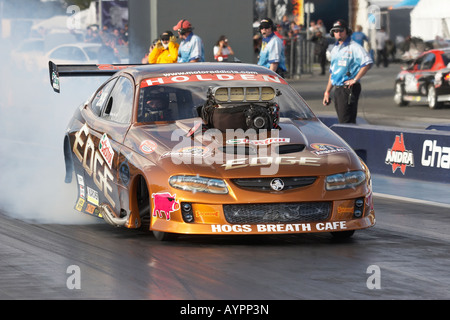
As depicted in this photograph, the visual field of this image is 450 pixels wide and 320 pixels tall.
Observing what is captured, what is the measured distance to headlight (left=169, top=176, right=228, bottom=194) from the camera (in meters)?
8.34

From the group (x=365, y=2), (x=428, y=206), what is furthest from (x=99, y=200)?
(x=365, y=2)

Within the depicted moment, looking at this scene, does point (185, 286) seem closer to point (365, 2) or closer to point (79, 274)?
point (79, 274)

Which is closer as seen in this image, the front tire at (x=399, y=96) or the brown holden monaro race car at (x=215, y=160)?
the brown holden monaro race car at (x=215, y=160)

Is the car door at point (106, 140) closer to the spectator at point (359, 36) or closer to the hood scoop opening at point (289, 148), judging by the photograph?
the hood scoop opening at point (289, 148)

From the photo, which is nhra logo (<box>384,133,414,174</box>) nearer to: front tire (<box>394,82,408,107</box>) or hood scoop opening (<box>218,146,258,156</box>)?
hood scoop opening (<box>218,146,258,156</box>)

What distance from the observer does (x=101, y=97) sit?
1036cm

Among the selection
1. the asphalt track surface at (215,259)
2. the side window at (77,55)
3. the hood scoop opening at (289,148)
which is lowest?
the asphalt track surface at (215,259)

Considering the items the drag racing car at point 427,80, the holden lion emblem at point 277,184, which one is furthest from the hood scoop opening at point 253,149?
the drag racing car at point 427,80

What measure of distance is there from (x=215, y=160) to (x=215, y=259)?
796 mm

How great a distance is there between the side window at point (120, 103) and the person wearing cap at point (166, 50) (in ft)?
35.2

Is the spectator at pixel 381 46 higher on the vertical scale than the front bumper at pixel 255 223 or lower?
higher

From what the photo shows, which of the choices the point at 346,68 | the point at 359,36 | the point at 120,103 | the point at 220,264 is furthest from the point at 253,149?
the point at 359,36

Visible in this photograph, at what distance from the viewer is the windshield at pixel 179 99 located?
31.0 feet
